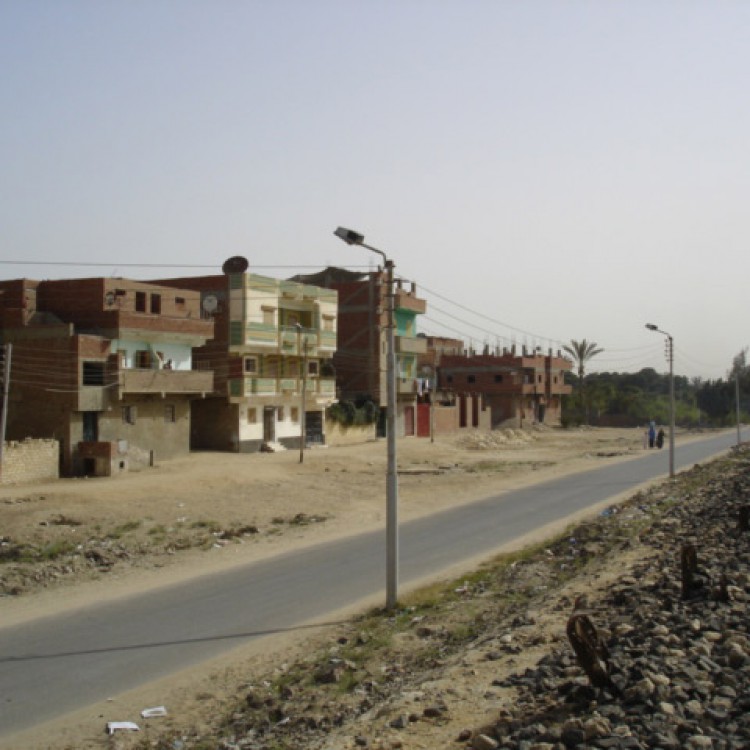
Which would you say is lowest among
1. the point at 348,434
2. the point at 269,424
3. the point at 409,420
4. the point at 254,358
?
the point at 348,434

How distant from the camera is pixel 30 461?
33.1m

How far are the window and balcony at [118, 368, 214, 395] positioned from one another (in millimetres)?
748

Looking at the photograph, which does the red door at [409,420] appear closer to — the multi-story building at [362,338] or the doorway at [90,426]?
the multi-story building at [362,338]

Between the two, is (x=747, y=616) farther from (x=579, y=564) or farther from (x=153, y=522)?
(x=153, y=522)

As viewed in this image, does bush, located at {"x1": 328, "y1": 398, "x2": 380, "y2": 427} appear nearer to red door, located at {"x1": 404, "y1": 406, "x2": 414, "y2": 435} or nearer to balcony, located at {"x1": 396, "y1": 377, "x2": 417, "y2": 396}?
balcony, located at {"x1": 396, "y1": 377, "x2": 417, "y2": 396}

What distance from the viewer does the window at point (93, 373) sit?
1431 inches

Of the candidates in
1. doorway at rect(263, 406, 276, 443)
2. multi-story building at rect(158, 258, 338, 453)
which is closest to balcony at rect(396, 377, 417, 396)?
multi-story building at rect(158, 258, 338, 453)

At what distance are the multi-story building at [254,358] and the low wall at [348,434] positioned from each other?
3.08 metres

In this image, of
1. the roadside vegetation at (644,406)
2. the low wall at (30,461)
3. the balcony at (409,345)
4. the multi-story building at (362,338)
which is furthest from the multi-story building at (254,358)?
the roadside vegetation at (644,406)

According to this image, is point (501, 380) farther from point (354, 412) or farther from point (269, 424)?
point (269, 424)

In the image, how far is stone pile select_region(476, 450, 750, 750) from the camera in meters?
7.43

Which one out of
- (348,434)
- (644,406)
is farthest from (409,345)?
(644,406)

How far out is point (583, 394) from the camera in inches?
3964

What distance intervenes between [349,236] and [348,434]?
4433 centimetres
